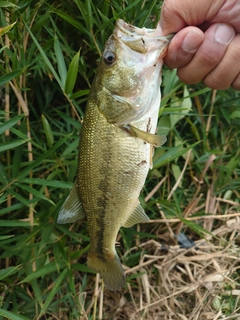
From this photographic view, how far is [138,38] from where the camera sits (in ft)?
4.99

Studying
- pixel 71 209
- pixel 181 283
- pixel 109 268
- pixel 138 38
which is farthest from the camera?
pixel 181 283

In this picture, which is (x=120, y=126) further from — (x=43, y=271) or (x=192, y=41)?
(x=43, y=271)

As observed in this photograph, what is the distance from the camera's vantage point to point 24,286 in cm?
237

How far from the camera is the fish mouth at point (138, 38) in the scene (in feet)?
4.99

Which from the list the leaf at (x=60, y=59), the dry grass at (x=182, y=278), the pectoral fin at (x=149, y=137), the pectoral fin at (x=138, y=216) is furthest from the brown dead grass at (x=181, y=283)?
the leaf at (x=60, y=59)

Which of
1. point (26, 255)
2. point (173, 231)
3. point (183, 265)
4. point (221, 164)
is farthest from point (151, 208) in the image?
point (26, 255)

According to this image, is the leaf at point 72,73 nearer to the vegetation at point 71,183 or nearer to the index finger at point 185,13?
the vegetation at point 71,183

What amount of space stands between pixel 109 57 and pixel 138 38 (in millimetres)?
141

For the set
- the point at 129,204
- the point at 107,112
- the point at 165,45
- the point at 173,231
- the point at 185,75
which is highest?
the point at 165,45

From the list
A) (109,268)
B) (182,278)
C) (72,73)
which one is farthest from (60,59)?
(182,278)

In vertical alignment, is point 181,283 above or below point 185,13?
below

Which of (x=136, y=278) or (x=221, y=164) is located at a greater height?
(x=221, y=164)

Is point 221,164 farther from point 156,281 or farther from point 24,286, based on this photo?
point 24,286

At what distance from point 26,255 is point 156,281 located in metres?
0.88
